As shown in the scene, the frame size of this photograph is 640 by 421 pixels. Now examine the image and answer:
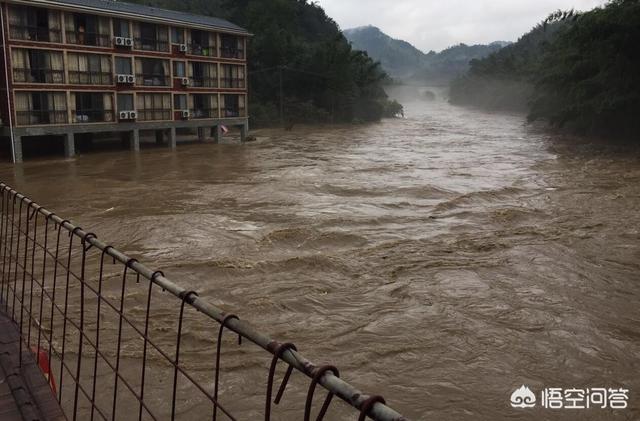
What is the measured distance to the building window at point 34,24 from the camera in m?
25.8

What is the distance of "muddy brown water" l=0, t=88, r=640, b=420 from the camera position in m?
6.93

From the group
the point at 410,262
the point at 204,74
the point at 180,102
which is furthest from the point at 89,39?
the point at 410,262

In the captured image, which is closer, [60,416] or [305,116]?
[60,416]

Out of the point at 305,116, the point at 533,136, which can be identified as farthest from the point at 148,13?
the point at 533,136

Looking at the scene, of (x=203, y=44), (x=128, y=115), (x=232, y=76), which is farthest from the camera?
(x=232, y=76)

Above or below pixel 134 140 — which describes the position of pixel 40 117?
above

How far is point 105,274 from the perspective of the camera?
33.8 ft

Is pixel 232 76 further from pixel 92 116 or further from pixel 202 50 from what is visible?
pixel 92 116

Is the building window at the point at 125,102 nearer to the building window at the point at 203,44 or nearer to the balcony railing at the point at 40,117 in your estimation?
the balcony railing at the point at 40,117

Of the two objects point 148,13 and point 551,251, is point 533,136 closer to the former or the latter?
point 148,13

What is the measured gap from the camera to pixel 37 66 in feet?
87.8

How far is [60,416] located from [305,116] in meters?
52.9

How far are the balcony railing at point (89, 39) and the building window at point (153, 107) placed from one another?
333 cm

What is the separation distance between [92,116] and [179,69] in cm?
646
